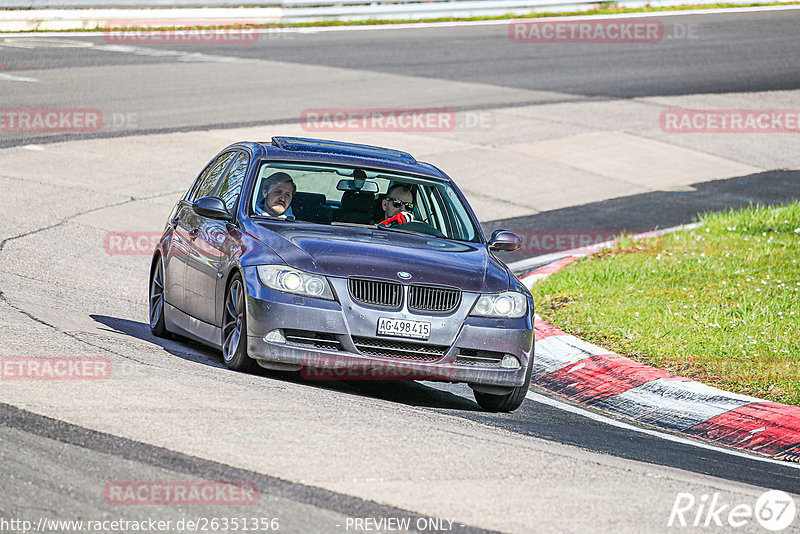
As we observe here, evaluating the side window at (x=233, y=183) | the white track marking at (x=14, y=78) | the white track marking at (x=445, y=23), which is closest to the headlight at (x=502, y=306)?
the side window at (x=233, y=183)

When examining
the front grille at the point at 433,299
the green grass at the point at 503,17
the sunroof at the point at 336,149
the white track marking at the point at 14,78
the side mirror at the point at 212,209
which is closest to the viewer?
the front grille at the point at 433,299

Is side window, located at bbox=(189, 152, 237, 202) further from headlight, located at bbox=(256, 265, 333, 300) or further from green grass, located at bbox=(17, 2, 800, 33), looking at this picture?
green grass, located at bbox=(17, 2, 800, 33)

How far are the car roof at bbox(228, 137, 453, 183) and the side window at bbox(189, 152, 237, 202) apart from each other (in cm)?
22

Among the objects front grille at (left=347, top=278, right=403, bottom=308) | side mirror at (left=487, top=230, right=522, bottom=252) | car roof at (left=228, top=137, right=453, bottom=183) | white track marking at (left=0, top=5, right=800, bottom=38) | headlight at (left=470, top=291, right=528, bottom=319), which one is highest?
white track marking at (left=0, top=5, right=800, bottom=38)

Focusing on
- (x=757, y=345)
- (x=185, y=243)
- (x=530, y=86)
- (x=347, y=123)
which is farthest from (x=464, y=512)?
(x=530, y=86)

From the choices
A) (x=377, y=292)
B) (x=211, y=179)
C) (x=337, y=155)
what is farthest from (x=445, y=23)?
(x=377, y=292)

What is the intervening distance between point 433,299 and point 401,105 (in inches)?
596

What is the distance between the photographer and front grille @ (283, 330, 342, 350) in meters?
7.82

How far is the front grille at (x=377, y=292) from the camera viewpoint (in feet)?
25.8

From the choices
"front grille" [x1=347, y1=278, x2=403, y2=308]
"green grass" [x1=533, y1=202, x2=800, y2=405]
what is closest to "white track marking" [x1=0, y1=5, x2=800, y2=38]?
"green grass" [x1=533, y1=202, x2=800, y2=405]

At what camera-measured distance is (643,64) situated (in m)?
29.2

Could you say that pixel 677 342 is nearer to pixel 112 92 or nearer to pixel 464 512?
pixel 464 512

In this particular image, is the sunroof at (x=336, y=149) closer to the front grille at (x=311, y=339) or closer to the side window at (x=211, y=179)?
the side window at (x=211, y=179)

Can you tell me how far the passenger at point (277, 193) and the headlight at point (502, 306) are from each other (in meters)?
1.69
